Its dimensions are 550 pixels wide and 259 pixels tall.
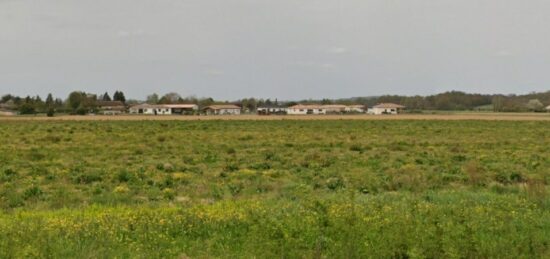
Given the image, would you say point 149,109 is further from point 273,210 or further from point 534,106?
point 273,210

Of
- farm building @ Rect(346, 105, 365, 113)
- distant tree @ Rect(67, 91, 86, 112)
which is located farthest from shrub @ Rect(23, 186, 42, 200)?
farm building @ Rect(346, 105, 365, 113)

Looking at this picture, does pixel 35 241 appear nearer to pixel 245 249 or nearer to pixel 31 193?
pixel 245 249

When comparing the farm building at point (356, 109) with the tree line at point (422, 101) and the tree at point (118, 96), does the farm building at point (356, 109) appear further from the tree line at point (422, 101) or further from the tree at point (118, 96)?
the tree at point (118, 96)

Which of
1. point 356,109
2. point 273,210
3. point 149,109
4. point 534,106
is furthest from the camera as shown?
point 356,109

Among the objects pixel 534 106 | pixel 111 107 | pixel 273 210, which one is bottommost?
pixel 534 106

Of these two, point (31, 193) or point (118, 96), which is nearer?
point (31, 193)

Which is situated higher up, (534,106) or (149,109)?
(149,109)

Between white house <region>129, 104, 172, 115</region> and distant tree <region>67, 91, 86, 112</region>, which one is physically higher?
distant tree <region>67, 91, 86, 112</region>

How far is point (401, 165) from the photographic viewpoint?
18922 mm

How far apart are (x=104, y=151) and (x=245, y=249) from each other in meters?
19.9

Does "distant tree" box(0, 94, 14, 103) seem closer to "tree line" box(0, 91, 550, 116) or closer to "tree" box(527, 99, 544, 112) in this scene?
"tree line" box(0, 91, 550, 116)

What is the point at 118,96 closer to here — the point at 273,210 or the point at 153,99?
the point at 153,99

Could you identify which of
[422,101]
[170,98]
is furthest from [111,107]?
[422,101]

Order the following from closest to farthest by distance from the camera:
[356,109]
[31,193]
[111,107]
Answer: [31,193] → [111,107] → [356,109]
